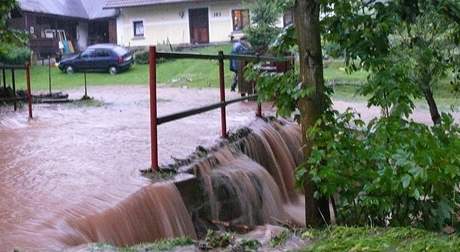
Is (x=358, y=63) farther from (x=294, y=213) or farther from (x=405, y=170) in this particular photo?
(x=294, y=213)

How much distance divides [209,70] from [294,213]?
23.8 metres

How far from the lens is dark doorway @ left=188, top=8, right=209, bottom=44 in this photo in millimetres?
42469

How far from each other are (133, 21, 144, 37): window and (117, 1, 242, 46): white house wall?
21 cm

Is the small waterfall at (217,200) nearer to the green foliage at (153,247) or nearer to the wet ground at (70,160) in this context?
the wet ground at (70,160)

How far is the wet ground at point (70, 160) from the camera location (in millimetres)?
4312

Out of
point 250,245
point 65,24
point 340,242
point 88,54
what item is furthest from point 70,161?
point 65,24

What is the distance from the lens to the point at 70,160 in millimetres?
6602

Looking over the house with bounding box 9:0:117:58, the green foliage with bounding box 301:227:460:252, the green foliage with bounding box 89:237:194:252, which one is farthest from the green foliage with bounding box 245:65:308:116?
the house with bounding box 9:0:117:58

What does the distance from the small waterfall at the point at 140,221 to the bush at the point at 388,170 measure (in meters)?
1.07

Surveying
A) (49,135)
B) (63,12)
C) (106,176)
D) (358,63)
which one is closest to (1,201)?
(106,176)

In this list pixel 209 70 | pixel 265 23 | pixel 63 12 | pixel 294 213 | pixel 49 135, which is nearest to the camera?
pixel 294 213

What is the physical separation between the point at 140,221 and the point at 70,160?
2.26 m

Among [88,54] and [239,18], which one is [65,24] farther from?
[239,18]

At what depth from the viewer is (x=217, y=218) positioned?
564 centimetres
